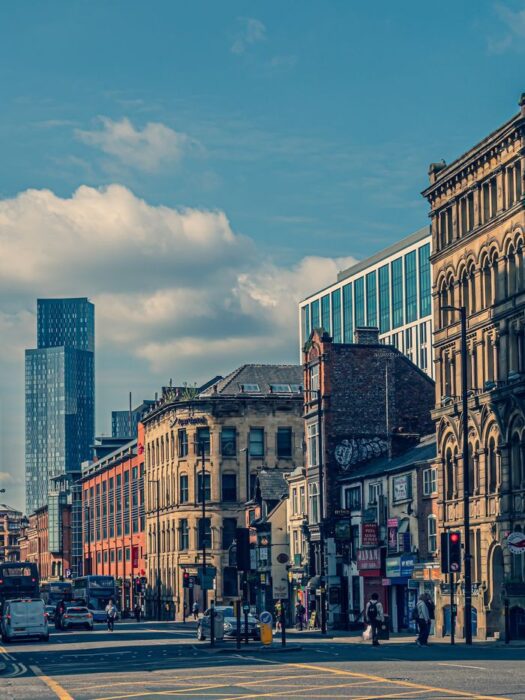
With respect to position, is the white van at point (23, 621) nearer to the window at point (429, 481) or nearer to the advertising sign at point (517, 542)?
the window at point (429, 481)

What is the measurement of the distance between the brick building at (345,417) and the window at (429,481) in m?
14.8

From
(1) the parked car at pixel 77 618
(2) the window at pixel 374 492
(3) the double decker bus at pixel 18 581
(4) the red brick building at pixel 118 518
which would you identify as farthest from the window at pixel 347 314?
(2) the window at pixel 374 492

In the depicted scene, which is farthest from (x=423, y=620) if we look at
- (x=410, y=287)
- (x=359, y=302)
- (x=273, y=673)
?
(x=359, y=302)

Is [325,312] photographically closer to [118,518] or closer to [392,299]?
[392,299]

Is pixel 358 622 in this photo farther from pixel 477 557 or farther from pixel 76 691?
pixel 76 691

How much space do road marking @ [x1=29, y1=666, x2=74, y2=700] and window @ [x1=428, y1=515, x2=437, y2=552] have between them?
34522 mm

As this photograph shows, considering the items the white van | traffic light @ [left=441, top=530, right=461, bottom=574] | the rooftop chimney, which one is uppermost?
the rooftop chimney

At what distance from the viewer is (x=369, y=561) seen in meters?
82.1

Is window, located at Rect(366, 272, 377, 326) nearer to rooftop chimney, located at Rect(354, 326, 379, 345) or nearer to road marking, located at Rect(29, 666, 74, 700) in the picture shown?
rooftop chimney, located at Rect(354, 326, 379, 345)

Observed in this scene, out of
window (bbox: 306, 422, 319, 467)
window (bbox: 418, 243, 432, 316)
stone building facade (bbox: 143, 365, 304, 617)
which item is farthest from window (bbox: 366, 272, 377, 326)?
window (bbox: 306, 422, 319, 467)

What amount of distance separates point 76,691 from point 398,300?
5462 inches

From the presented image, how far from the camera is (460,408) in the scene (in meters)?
65.8

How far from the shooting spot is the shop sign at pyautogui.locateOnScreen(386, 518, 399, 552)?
78062 mm

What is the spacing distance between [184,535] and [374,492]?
4677 centimetres
